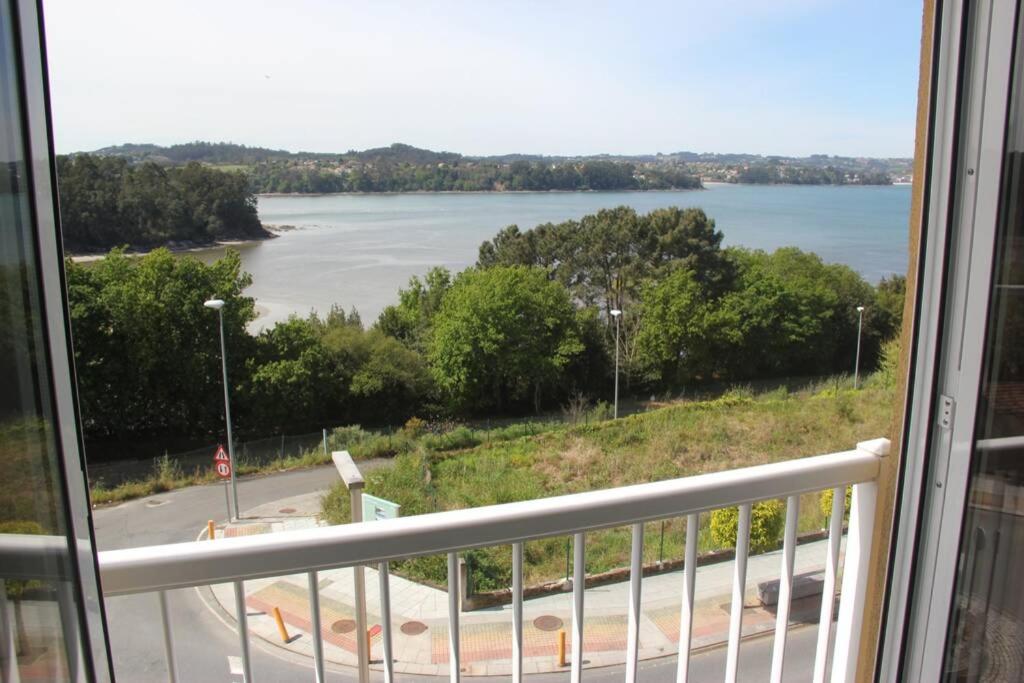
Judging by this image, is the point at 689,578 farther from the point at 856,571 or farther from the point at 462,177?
the point at 462,177

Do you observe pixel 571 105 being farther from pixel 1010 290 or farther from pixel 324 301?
pixel 1010 290

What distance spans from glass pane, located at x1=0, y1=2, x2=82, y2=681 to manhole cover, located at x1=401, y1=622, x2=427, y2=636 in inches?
206

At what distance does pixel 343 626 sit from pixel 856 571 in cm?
520

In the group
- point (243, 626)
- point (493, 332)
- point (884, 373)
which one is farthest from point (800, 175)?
point (243, 626)

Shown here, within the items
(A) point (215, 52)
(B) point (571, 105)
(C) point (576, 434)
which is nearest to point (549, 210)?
(B) point (571, 105)

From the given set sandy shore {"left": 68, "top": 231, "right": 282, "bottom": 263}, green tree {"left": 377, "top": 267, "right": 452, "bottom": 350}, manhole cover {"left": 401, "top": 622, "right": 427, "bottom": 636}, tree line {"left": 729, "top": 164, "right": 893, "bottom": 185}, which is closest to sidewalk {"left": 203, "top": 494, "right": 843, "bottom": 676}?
manhole cover {"left": 401, "top": 622, "right": 427, "bottom": 636}

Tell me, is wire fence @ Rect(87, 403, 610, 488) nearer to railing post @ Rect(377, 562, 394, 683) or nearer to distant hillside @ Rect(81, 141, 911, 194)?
distant hillside @ Rect(81, 141, 911, 194)

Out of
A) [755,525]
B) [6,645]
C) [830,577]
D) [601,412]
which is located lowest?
[601,412]

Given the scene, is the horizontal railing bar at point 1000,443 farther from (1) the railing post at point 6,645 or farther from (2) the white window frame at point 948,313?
(1) the railing post at point 6,645

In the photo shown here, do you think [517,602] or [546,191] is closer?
[517,602]

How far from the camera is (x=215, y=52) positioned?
7137 mm

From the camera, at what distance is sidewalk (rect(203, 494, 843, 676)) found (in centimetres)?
367

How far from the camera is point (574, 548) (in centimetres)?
88

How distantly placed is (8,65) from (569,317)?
69.7 ft
